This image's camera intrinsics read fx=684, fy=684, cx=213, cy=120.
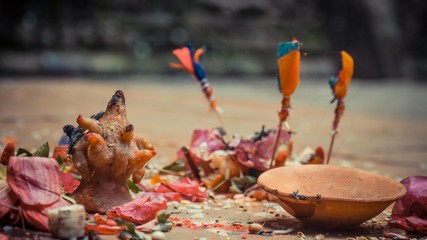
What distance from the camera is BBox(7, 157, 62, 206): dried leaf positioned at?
160 cm

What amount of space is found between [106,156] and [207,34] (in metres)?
8.52

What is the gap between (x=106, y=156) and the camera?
1.76 m

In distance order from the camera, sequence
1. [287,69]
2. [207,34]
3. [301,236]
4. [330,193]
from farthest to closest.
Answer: [207,34] < [287,69] < [330,193] < [301,236]

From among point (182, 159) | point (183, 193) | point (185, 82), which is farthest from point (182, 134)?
point (185, 82)

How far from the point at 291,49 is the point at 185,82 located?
6664 millimetres

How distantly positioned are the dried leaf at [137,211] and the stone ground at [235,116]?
0.09m

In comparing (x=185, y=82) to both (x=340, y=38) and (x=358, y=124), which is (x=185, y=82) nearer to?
(x=340, y=38)

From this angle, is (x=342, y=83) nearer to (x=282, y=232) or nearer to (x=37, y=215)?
(x=282, y=232)

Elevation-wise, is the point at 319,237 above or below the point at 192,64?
below

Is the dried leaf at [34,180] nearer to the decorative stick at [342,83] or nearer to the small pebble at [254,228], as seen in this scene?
the small pebble at [254,228]

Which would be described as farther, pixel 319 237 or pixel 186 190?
pixel 186 190

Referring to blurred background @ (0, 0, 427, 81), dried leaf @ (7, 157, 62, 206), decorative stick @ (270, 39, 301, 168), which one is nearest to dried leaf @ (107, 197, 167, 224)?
dried leaf @ (7, 157, 62, 206)

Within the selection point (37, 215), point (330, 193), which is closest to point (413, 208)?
point (330, 193)

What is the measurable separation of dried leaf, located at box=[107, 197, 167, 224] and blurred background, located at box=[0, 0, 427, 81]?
22.4ft
